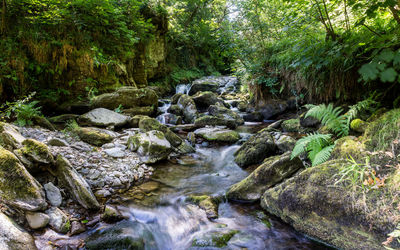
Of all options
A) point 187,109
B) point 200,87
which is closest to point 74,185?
point 187,109

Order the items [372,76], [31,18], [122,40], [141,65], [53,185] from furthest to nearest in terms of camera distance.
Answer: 1. [141,65]
2. [122,40]
3. [31,18]
4. [53,185]
5. [372,76]

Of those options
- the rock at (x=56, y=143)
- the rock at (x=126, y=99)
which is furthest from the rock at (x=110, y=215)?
the rock at (x=126, y=99)

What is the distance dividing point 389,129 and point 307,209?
56.3 inches

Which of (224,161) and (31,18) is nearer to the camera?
(224,161)

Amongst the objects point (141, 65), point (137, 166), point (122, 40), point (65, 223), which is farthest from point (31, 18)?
point (65, 223)

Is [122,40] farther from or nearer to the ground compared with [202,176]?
farther from the ground

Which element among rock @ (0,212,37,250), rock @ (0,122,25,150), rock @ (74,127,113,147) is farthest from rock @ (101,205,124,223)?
rock @ (74,127,113,147)

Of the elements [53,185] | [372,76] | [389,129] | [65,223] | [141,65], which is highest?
[141,65]

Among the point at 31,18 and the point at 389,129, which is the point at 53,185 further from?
the point at 31,18

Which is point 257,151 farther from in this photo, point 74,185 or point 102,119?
point 102,119

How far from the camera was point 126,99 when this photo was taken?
7.86m

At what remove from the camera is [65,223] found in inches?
93.6

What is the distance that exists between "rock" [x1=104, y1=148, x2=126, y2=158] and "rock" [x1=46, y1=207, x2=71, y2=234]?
1901 millimetres

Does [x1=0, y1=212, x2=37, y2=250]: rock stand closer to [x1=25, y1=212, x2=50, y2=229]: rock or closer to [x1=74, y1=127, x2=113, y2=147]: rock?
[x1=25, y1=212, x2=50, y2=229]: rock
